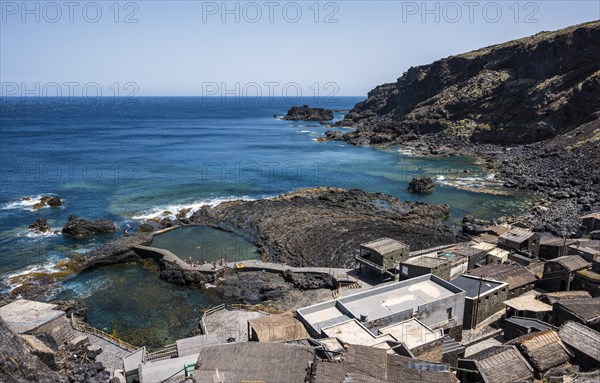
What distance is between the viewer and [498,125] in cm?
9831

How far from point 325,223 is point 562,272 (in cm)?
2602

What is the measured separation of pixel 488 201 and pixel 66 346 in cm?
5381

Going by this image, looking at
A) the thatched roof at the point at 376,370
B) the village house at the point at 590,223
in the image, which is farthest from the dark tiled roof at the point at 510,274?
the village house at the point at 590,223

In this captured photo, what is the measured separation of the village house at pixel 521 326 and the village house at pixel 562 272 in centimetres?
579

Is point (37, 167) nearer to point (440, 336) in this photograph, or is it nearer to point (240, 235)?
point (240, 235)

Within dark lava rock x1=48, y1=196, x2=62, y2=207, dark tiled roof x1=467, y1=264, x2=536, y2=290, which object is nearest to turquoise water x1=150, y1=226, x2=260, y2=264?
dark lava rock x1=48, y1=196, x2=62, y2=207

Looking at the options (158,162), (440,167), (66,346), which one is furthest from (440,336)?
(158,162)

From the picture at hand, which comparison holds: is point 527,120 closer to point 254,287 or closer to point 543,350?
point 254,287

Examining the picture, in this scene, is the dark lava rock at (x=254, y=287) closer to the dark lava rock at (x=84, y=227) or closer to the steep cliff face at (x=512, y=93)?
the dark lava rock at (x=84, y=227)

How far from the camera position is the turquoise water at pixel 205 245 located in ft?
143

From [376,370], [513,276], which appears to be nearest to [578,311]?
[513,276]

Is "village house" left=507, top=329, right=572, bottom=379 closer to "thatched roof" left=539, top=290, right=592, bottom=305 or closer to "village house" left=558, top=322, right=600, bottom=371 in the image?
"village house" left=558, top=322, right=600, bottom=371

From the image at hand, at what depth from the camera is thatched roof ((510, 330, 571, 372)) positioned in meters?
20.1

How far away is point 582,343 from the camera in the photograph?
21.3 m
